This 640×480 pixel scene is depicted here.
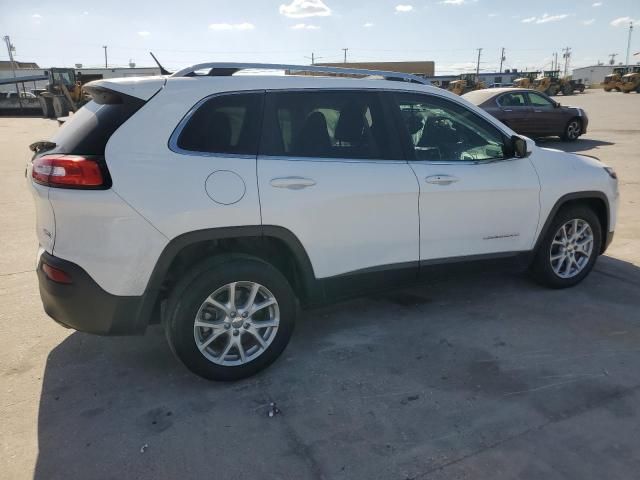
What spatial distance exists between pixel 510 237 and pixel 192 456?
2.87 meters

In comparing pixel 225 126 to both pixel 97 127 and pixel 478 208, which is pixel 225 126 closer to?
pixel 97 127

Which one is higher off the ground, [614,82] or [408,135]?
[614,82]

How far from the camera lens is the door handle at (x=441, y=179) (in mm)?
3625

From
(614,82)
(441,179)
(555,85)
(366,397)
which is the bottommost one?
(366,397)

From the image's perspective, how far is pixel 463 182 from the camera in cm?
375

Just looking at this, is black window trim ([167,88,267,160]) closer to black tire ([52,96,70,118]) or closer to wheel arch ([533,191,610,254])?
wheel arch ([533,191,610,254])

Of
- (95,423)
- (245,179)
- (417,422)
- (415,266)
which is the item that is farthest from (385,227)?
(95,423)

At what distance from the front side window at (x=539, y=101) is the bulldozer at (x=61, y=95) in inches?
823

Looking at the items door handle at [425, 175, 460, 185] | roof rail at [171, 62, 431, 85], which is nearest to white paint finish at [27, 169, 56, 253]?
roof rail at [171, 62, 431, 85]

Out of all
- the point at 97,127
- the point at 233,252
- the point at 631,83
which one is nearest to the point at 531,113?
the point at 233,252

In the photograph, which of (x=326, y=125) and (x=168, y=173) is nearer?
(x=168, y=173)

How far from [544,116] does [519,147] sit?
12.1 m

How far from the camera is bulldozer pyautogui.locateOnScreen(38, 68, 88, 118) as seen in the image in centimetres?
2774

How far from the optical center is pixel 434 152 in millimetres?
3799
